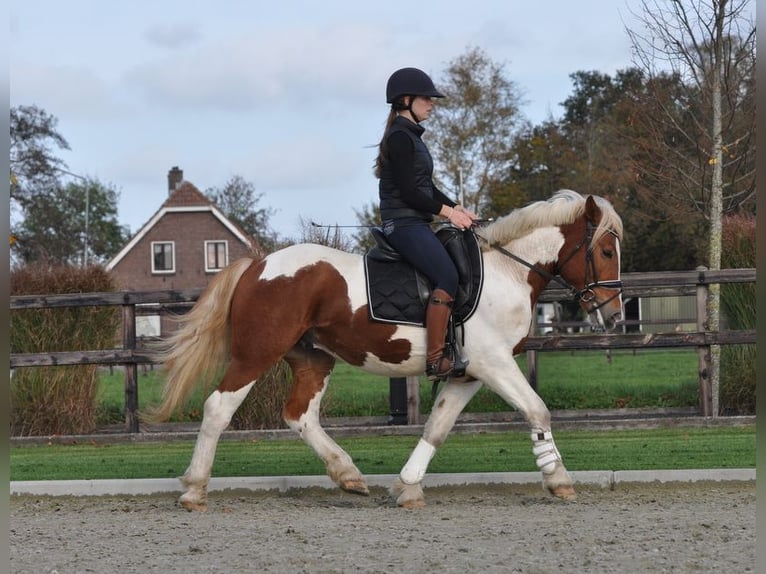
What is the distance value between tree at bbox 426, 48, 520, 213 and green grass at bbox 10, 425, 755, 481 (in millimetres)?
35221

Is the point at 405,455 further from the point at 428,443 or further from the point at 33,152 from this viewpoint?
the point at 33,152

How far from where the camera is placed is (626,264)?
51688 mm

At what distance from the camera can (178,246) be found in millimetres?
61250

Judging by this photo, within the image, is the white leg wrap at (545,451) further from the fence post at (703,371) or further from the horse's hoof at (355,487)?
the fence post at (703,371)

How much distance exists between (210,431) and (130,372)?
5.11 meters

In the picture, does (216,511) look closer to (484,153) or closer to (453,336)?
(453,336)

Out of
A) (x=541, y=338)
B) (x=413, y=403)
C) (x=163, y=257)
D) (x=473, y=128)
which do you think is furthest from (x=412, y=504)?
(x=163, y=257)

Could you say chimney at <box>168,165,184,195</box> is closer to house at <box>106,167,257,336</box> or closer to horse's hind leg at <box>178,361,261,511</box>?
house at <box>106,167,257,336</box>

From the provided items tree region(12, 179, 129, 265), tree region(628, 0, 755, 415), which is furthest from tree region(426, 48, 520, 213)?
tree region(628, 0, 755, 415)

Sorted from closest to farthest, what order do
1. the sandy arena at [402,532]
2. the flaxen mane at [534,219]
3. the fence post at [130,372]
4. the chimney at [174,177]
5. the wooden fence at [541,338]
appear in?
the sandy arena at [402,532] → the flaxen mane at [534,219] → the wooden fence at [541,338] → the fence post at [130,372] → the chimney at [174,177]

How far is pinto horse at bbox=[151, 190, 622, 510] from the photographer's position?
7664 millimetres

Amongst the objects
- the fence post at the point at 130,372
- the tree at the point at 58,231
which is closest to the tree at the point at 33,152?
the tree at the point at 58,231

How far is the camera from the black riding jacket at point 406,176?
7668 millimetres

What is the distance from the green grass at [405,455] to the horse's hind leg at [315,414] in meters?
1.11
